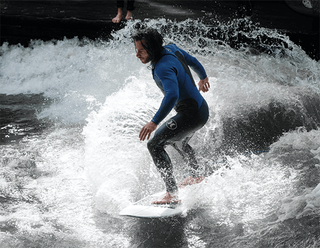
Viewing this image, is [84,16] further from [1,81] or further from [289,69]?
[289,69]

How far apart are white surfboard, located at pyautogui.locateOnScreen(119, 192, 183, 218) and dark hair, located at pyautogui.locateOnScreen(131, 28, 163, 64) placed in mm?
1340

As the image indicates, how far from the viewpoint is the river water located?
113 inches

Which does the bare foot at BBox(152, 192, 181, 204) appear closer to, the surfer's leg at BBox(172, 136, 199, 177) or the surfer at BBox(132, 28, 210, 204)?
Answer: the surfer at BBox(132, 28, 210, 204)

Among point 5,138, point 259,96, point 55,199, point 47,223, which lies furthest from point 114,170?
point 259,96

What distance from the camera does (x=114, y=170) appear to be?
3643 mm

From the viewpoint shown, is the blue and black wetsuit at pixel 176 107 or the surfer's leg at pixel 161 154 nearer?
the blue and black wetsuit at pixel 176 107

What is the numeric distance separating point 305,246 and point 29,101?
17.0 feet

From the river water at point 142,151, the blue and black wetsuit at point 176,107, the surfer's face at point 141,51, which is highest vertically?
the surfer's face at point 141,51

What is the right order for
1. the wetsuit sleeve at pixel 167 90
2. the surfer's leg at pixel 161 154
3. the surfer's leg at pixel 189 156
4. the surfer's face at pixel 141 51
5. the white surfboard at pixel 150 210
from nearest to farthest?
the wetsuit sleeve at pixel 167 90 → the surfer's face at pixel 141 51 → the surfer's leg at pixel 161 154 → the white surfboard at pixel 150 210 → the surfer's leg at pixel 189 156

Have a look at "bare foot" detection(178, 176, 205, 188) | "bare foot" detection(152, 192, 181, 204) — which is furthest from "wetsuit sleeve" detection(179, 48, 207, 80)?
→ "bare foot" detection(152, 192, 181, 204)

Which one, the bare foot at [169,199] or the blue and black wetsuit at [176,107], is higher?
the blue and black wetsuit at [176,107]

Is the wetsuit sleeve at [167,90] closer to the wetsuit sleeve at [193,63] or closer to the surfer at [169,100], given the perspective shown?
the surfer at [169,100]

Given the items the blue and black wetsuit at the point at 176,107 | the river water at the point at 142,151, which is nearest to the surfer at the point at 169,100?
the blue and black wetsuit at the point at 176,107

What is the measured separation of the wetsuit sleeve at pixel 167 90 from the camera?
256 cm
